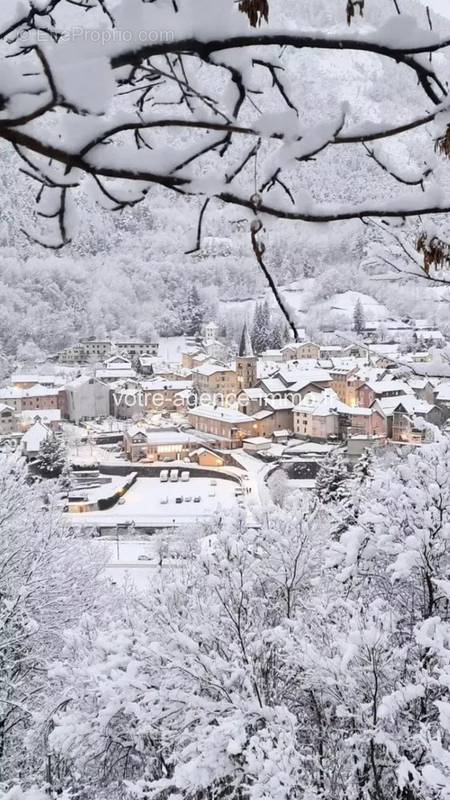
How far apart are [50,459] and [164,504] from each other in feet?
18.0

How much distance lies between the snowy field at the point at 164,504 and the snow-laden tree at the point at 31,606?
11.4 metres

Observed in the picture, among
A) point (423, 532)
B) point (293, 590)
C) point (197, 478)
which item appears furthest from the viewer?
point (197, 478)

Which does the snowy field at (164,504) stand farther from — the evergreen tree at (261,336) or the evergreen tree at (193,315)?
the evergreen tree at (193,315)

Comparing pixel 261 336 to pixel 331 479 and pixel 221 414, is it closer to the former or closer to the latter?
pixel 221 414

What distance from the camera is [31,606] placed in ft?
22.5

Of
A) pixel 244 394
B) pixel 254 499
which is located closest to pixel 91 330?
pixel 244 394

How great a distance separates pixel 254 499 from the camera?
2195 cm

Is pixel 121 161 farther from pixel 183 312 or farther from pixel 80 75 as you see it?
pixel 183 312

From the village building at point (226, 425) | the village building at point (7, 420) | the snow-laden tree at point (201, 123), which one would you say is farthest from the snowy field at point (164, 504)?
the snow-laden tree at point (201, 123)

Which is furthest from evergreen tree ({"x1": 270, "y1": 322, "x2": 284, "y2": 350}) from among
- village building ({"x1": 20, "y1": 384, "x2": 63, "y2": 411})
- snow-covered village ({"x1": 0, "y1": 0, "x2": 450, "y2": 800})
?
snow-covered village ({"x1": 0, "y1": 0, "x2": 450, "y2": 800})

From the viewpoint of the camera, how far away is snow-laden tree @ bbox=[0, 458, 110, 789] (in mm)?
5730

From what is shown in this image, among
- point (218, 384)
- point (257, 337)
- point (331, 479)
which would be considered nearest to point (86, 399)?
point (218, 384)

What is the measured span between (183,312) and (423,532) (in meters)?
48.7

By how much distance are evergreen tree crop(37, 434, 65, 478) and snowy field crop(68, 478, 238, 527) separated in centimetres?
306
